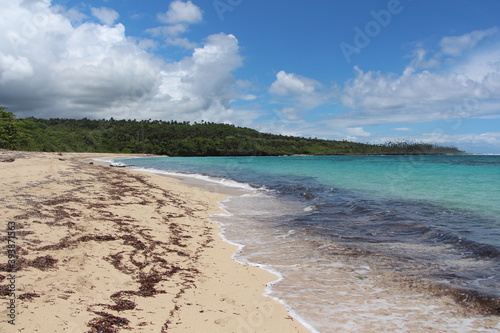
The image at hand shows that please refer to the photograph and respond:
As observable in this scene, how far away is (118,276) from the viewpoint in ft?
16.0

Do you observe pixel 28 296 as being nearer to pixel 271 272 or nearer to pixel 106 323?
Result: pixel 106 323

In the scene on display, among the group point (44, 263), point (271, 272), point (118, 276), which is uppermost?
point (44, 263)

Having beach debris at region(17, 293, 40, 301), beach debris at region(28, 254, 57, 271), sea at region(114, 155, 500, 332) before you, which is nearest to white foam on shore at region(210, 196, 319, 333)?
sea at region(114, 155, 500, 332)

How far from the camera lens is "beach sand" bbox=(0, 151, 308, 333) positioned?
3.53 metres

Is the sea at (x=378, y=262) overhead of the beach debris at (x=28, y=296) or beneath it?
beneath

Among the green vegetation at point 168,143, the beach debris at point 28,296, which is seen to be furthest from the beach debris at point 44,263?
the green vegetation at point 168,143

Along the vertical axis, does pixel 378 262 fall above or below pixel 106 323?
below

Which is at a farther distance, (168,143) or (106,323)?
(168,143)

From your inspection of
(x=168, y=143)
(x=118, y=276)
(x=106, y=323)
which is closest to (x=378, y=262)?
(x=118, y=276)

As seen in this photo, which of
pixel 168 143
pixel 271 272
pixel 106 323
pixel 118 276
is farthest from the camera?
pixel 168 143

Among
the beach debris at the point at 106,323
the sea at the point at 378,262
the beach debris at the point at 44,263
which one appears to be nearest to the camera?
the beach debris at the point at 106,323

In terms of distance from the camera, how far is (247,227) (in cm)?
1027

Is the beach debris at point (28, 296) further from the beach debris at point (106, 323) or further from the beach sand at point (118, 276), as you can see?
the beach debris at point (106, 323)

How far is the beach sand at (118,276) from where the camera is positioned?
3.53m
